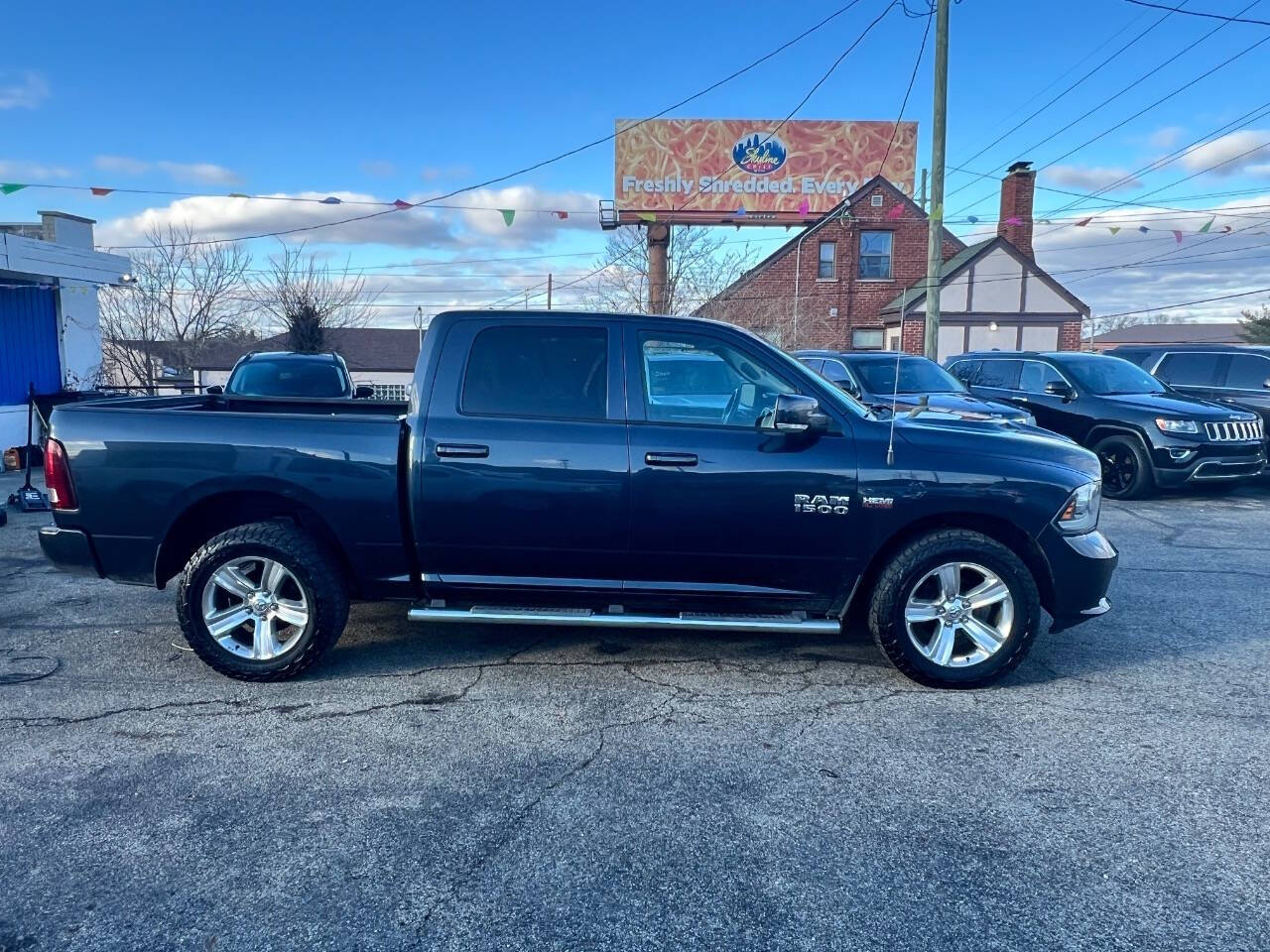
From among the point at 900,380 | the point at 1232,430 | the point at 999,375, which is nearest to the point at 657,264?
the point at 999,375

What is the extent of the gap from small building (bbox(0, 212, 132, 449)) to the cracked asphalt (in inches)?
403

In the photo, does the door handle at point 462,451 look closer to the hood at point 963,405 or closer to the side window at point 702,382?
the side window at point 702,382

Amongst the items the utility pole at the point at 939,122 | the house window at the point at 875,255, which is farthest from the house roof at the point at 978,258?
the utility pole at the point at 939,122

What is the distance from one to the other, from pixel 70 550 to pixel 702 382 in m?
3.37

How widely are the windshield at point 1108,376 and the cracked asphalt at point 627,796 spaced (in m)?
6.42

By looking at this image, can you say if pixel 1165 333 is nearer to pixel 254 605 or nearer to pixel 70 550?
pixel 254 605

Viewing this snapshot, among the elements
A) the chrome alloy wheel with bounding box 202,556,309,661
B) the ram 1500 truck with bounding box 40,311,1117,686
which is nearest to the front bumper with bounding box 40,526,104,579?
the ram 1500 truck with bounding box 40,311,1117,686

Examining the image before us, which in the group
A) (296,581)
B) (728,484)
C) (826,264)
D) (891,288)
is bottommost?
(296,581)

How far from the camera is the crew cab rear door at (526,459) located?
4281mm

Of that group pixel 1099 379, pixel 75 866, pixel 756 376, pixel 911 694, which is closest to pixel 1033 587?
pixel 911 694

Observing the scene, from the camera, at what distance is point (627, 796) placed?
329 cm

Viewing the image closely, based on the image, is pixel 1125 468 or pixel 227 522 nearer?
pixel 227 522

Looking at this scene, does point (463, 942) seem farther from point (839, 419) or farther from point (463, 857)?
point (839, 419)

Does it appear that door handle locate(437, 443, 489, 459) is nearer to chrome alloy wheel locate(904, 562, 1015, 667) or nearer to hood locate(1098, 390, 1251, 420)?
chrome alloy wheel locate(904, 562, 1015, 667)
